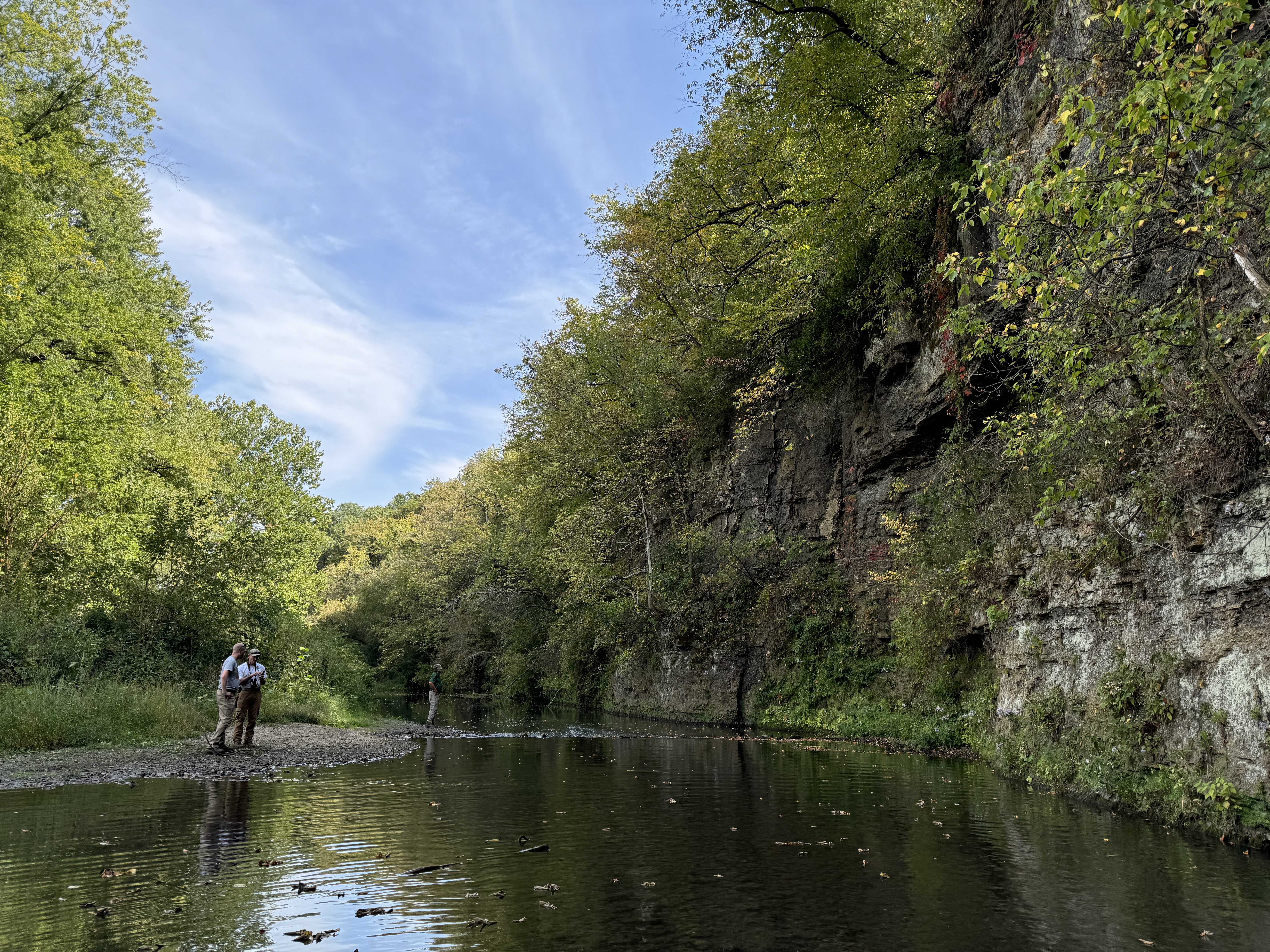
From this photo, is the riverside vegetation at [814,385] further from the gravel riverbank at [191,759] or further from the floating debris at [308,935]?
the floating debris at [308,935]

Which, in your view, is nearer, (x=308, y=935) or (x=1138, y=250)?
(x=308, y=935)

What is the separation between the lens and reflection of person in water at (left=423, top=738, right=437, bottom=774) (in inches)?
492

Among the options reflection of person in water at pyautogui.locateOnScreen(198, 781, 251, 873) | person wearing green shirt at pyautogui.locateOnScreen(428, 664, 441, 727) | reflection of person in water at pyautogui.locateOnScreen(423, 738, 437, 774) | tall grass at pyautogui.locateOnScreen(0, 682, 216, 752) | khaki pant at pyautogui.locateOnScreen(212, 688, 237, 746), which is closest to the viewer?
reflection of person in water at pyautogui.locateOnScreen(198, 781, 251, 873)

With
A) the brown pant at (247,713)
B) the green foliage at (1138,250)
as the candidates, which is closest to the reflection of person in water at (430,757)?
the brown pant at (247,713)

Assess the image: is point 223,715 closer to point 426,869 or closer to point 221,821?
point 221,821

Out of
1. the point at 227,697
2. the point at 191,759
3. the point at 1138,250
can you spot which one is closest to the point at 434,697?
the point at 227,697

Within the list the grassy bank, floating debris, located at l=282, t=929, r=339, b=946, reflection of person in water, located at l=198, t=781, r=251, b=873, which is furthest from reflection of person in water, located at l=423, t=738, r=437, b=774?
floating debris, located at l=282, t=929, r=339, b=946

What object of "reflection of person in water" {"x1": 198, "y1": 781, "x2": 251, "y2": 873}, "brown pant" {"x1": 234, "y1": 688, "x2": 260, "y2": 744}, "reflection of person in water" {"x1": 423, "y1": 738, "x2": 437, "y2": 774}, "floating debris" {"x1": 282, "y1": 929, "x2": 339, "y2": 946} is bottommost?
"reflection of person in water" {"x1": 423, "y1": 738, "x2": 437, "y2": 774}

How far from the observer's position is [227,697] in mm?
13844

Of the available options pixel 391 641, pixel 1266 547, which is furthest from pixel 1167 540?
pixel 391 641

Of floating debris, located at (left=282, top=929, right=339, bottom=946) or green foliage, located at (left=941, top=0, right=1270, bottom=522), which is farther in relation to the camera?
green foliage, located at (left=941, top=0, right=1270, bottom=522)

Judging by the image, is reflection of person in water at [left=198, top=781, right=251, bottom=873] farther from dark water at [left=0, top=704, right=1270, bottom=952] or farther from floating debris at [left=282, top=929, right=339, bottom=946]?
floating debris at [left=282, top=929, right=339, bottom=946]

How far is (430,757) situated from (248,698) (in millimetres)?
3548

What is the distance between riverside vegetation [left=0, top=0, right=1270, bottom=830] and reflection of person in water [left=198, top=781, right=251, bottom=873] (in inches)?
331
